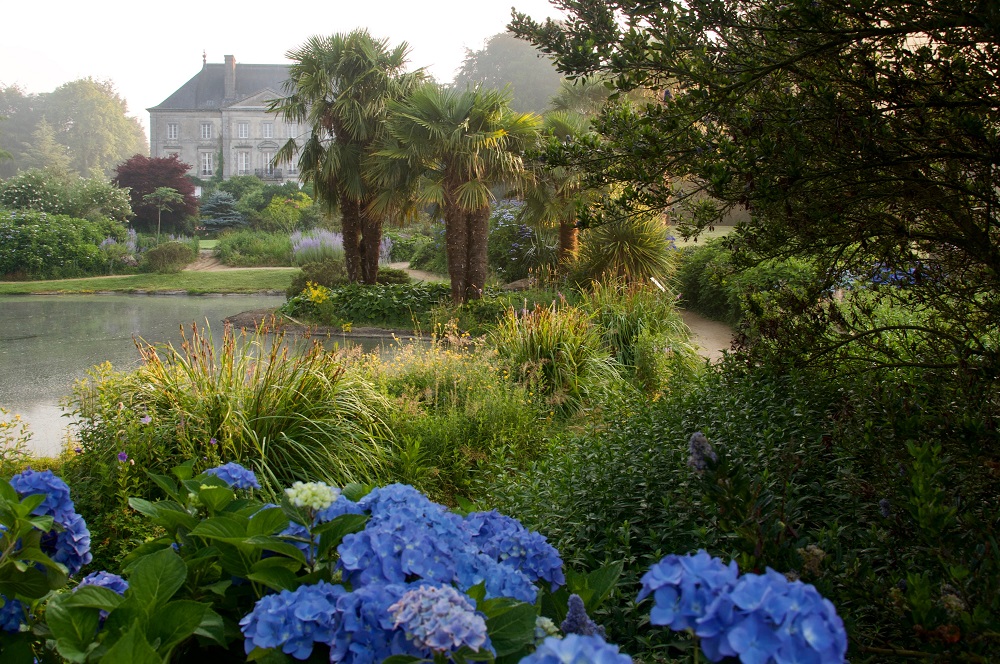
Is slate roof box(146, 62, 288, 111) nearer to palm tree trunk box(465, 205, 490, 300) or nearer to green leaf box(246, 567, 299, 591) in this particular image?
palm tree trunk box(465, 205, 490, 300)

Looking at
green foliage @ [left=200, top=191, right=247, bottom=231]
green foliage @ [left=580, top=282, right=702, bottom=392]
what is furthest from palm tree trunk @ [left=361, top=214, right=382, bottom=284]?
green foliage @ [left=200, top=191, right=247, bottom=231]

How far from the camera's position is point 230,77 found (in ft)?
159

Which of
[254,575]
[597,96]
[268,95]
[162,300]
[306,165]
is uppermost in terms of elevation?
[268,95]

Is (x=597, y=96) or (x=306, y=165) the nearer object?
(x=306, y=165)

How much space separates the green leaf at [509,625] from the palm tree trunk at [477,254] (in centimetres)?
1113

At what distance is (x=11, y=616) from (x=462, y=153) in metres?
10.7

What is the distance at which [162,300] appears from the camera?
51.2ft

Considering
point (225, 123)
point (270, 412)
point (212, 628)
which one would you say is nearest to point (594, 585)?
point (212, 628)

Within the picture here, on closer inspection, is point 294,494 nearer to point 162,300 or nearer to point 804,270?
point 804,270

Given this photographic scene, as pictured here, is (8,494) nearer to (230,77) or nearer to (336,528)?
(336,528)

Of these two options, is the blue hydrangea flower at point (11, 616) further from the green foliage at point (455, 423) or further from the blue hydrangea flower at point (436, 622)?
the green foliage at point (455, 423)

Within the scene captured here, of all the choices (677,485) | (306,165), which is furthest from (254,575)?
(306,165)

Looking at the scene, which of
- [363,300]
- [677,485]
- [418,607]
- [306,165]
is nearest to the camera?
[418,607]

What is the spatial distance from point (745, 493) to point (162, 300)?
16.2m
